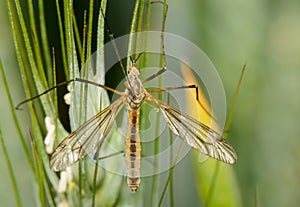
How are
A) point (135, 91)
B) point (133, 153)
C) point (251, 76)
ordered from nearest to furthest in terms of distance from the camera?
point (133, 153) → point (135, 91) → point (251, 76)

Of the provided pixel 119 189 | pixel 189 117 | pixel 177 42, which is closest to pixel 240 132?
pixel 177 42

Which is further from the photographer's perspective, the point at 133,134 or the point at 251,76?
the point at 251,76

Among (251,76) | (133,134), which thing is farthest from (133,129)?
(251,76)

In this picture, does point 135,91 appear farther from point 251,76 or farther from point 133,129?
point 251,76

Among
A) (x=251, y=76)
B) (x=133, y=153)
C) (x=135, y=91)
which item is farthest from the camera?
(x=251, y=76)

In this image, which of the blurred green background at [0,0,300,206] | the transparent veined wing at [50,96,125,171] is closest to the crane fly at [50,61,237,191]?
the transparent veined wing at [50,96,125,171]

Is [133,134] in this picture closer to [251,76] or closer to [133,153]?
Result: [133,153]
